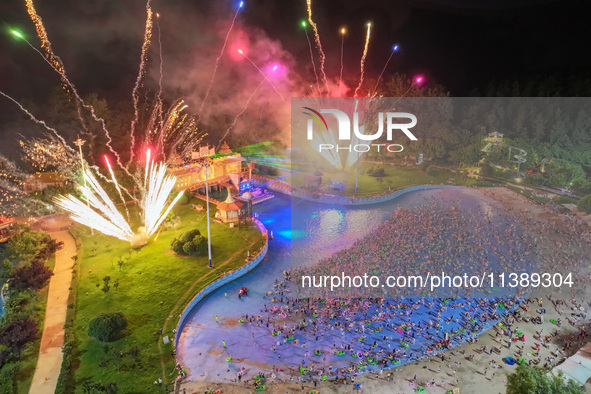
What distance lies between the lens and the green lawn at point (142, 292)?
64.1 feet

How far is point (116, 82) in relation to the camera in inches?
2156

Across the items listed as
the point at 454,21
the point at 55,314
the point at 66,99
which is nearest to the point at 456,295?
the point at 55,314

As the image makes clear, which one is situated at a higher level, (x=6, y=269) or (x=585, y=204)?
(x=585, y=204)

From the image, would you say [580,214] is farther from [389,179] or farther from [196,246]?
[196,246]

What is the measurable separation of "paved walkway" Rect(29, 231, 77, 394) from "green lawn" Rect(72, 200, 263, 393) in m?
0.86

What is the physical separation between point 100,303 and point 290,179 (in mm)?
30434

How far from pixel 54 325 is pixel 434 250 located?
2806 cm

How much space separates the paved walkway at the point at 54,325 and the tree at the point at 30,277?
1.06 metres

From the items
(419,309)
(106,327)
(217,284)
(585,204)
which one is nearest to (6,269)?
(106,327)

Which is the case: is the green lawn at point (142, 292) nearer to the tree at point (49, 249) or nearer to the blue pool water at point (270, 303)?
the blue pool water at point (270, 303)

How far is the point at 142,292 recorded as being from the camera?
26016mm

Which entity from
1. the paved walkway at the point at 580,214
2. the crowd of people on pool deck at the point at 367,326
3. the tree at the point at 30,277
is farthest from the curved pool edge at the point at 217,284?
the paved walkway at the point at 580,214

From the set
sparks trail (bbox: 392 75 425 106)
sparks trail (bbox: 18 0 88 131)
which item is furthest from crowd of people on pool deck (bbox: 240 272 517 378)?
sparks trail (bbox: 392 75 425 106)

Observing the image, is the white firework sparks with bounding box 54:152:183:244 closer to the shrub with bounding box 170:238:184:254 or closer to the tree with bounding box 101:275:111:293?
the shrub with bounding box 170:238:184:254
